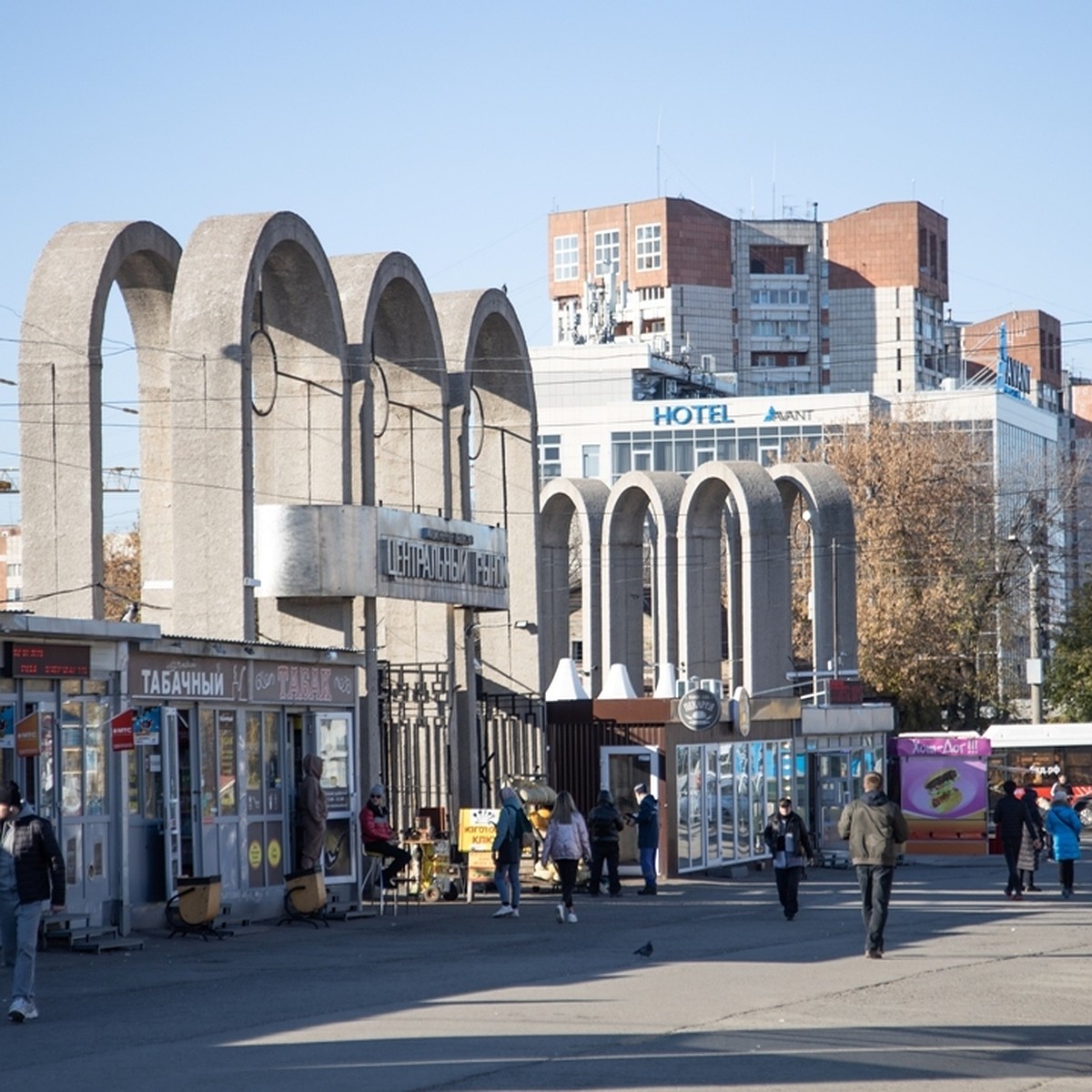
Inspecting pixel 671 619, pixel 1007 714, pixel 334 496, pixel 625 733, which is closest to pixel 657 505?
pixel 671 619

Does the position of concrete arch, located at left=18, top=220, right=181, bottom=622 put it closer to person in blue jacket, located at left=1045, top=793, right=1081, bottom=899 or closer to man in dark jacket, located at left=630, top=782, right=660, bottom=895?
man in dark jacket, located at left=630, top=782, right=660, bottom=895

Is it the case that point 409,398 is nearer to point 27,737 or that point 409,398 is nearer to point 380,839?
point 380,839

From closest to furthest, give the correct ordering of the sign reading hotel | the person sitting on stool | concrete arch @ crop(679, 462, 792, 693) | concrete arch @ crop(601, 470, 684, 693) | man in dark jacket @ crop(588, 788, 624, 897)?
1. the person sitting on stool
2. the sign reading hotel
3. man in dark jacket @ crop(588, 788, 624, 897)
4. concrete arch @ crop(679, 462, 792, 693)
5. concrete arch @ crop(601, 470, 684, 693)

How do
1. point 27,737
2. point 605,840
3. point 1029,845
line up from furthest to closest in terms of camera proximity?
point 605,840
point 1029,845
point 27,737

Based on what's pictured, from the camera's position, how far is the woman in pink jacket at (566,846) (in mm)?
24109

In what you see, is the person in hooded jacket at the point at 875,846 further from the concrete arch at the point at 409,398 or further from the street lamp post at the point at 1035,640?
the street lamp post at the point at 1035,640

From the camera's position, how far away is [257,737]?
24.6 metres

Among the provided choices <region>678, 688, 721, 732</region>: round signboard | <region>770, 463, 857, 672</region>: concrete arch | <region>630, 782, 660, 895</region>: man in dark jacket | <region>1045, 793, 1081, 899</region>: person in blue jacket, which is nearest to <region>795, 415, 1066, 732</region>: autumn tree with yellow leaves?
<region>770, 463, 857, 672</region>: concrete arch

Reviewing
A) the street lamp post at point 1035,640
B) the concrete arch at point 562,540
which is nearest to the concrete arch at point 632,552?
the concrete arch at point 562,540

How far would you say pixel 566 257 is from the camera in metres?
161

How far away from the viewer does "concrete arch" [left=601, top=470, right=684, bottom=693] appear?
148 ft

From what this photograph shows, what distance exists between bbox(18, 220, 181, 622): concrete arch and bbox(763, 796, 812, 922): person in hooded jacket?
27.9ft

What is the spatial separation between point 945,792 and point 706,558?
7056 mm

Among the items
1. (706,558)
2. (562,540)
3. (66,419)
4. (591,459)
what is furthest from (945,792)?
(591,459)
